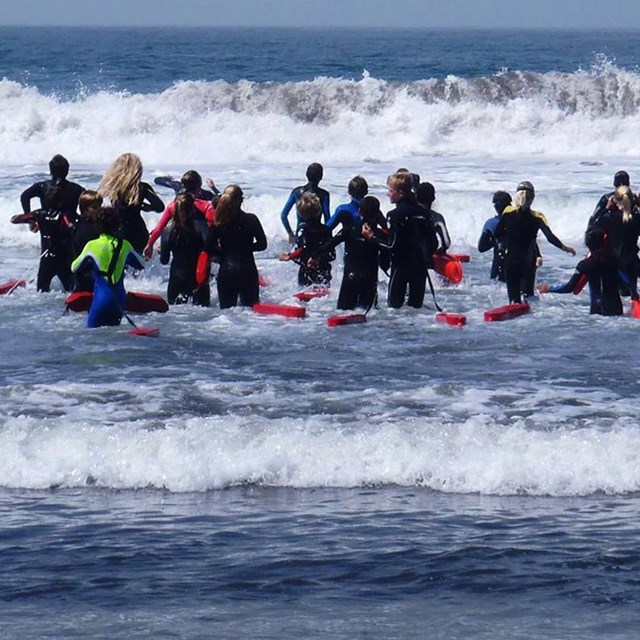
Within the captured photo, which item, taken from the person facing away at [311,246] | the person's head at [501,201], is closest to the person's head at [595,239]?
the person's head at [501,201]

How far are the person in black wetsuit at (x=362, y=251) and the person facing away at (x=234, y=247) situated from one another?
0.80 meters

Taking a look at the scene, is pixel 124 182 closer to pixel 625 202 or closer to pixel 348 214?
pixel 348 214

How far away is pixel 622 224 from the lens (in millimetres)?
14539

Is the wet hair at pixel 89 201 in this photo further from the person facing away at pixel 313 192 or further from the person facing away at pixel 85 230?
the person facing away at pixel 313 192

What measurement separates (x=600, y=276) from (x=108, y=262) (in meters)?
5.10

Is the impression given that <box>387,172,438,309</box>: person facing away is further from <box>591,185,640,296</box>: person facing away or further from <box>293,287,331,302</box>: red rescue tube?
<box>591,185,640,296</box>: person facing away

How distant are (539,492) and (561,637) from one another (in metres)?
2.66


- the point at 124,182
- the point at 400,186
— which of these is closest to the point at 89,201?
the point at 124,182

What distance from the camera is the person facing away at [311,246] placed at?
14828 millimetres

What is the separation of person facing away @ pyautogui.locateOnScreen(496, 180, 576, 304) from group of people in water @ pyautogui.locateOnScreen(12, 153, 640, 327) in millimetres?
11

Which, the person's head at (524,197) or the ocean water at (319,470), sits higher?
the person's head at (524,197)

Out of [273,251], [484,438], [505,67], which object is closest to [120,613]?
[484,438]

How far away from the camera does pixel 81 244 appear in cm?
1412

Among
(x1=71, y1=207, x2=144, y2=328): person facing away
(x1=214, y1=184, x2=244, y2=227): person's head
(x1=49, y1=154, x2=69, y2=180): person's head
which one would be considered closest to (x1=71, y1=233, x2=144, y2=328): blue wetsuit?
(x1=71, y1=207, x2=144, y2=328): person facing away
